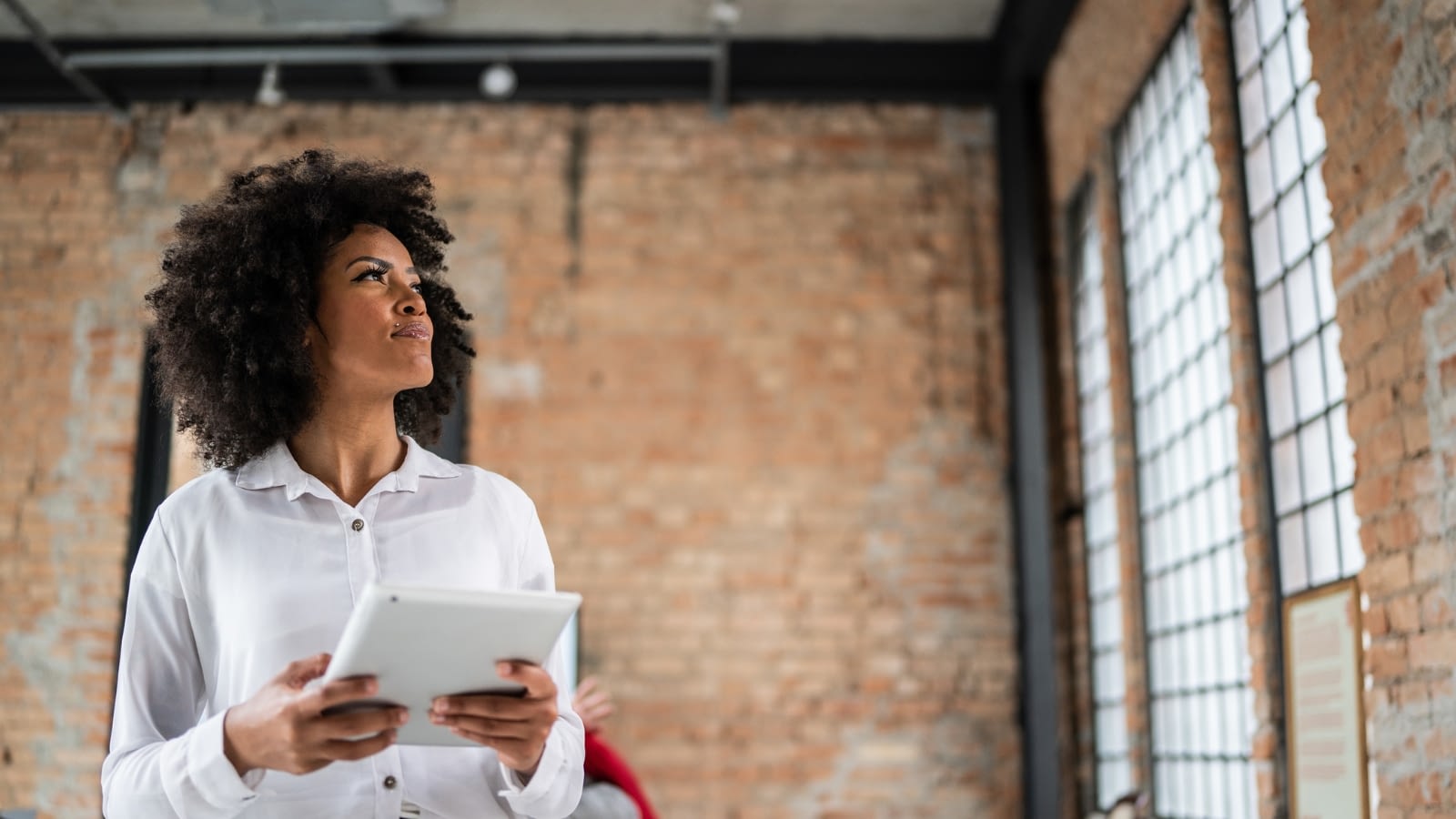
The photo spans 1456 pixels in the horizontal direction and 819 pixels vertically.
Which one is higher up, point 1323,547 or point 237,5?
point 237,5

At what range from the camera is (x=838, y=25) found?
6695mm

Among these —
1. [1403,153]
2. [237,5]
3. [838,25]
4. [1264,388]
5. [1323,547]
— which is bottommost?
[1323,547]

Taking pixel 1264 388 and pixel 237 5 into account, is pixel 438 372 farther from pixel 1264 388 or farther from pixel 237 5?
pixel 237 5

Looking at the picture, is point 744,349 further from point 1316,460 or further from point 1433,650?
point 1433,650

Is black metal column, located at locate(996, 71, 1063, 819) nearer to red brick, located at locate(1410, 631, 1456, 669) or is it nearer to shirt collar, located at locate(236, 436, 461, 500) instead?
red brick, located at locate(1410, 631, 1456, 669)

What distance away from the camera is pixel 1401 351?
3.17m

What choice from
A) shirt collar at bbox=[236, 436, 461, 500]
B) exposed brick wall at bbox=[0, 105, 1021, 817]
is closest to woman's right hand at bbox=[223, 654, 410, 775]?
shirt collar at bbox=[236, 436, 461, 500]

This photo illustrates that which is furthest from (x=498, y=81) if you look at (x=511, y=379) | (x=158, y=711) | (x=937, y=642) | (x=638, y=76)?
(x=158, y=711)

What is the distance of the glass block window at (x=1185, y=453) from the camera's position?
15.2 ft

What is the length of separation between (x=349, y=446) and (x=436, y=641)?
17.9 inches

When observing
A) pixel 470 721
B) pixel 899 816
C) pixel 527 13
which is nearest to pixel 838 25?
pixel 527 13

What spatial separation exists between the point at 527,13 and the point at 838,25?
59.9 inches

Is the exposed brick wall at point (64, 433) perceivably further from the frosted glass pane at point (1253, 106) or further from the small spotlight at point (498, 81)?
the frosted glass pane at point (1253, 106)

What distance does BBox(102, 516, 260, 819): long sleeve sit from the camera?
4.79 feet
